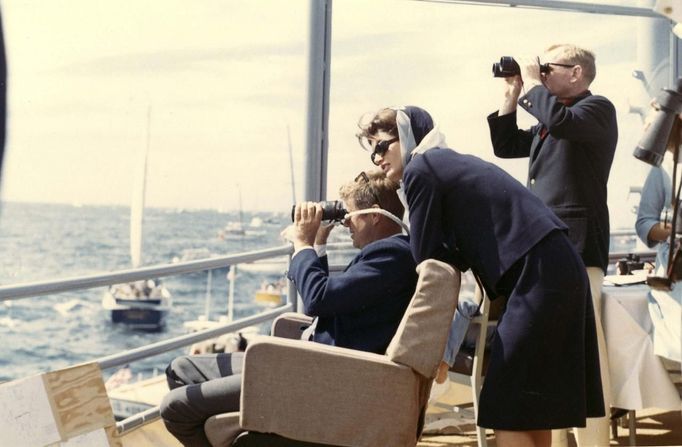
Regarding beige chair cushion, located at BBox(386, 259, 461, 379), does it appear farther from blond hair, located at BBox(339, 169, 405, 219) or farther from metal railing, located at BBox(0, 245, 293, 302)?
metal railing, located at BBox(0, 245, 293, 302)

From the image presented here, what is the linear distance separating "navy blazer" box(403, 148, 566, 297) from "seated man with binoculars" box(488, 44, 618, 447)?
643 mm

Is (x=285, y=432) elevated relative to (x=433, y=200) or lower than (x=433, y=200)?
lower

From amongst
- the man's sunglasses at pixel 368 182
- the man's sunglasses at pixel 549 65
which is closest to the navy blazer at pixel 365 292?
the man's sunglasses at pixel 368 182

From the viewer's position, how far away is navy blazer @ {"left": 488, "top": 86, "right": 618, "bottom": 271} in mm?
2326

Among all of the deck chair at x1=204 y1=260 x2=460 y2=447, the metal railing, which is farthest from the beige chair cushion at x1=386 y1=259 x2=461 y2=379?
the metal railing

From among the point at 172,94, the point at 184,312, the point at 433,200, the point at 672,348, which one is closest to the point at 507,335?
the point at 433,200

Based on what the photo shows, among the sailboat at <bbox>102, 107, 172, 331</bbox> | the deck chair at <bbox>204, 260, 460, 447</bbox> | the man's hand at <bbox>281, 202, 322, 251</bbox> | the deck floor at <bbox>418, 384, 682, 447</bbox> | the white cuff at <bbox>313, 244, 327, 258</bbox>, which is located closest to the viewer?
the deck chair at <bbox>204, 260, 460, 447</bbox>

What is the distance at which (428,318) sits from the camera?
174cm

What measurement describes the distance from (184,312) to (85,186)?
966cm

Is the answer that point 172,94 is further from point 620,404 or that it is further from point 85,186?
point 620,404

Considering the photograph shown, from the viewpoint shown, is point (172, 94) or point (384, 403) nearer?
point (384, 403)

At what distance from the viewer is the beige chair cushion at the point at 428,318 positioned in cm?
173

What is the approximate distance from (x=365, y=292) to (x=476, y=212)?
332 millimetres

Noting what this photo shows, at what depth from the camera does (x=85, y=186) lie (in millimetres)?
51281
